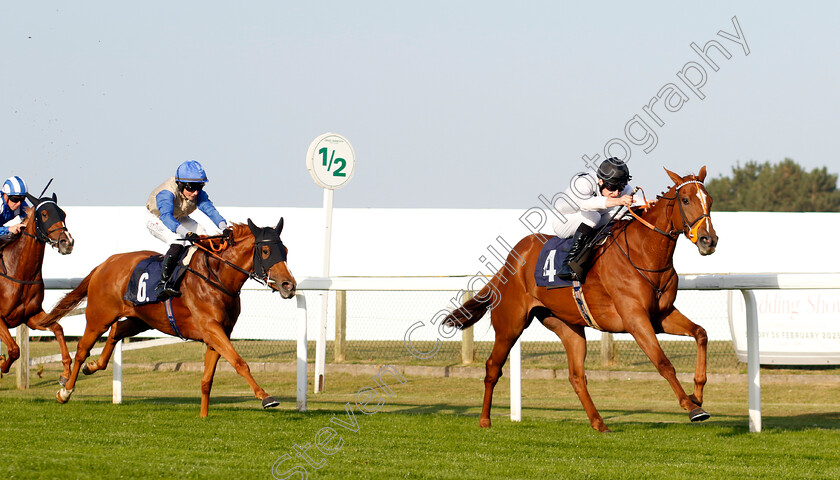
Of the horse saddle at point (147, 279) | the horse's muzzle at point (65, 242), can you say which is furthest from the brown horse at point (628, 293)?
the horse's muzzle at point (65, 242)

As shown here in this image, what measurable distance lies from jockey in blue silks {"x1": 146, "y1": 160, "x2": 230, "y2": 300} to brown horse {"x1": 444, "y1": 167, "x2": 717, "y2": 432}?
2.32 meters

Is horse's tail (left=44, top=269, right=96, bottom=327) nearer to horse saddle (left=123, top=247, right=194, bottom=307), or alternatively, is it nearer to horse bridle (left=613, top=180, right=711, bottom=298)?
horse saddle (left=123, top=247, right=194, bottom=307)

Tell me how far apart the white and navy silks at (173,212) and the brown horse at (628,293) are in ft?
7.93

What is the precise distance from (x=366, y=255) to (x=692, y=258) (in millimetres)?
6197

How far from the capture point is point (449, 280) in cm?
796

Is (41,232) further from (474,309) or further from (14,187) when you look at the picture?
(474,309)

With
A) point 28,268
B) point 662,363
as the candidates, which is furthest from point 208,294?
point 662,363

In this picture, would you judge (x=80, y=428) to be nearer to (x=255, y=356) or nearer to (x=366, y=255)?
(x=255, y=356)

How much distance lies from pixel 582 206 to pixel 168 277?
3.26 m

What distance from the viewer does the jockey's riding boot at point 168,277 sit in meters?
7.57

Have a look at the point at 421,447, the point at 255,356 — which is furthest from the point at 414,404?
the point at 255,356

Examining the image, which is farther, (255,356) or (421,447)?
(255,356)

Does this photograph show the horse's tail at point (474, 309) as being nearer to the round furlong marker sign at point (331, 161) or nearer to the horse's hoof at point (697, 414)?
the horse's hoof at point (697, 414)

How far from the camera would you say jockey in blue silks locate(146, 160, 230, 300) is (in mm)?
7633
